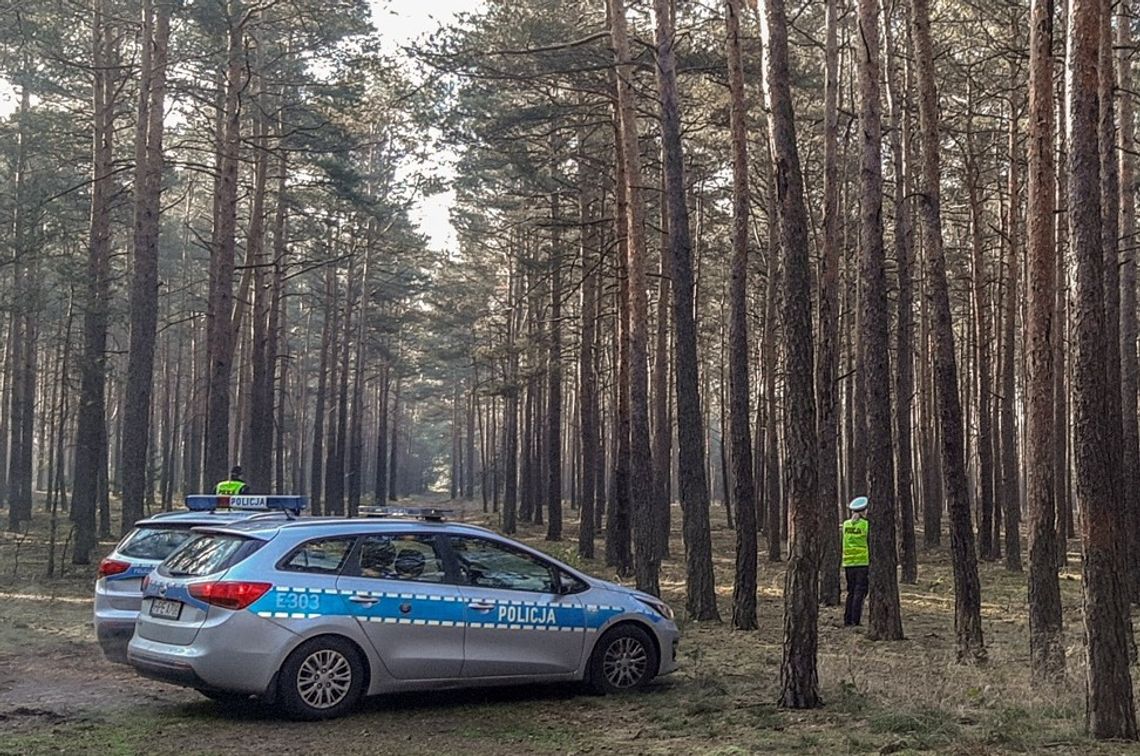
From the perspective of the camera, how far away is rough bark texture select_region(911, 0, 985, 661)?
490 inches

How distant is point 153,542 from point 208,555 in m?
2.59

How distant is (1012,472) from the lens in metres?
24.5

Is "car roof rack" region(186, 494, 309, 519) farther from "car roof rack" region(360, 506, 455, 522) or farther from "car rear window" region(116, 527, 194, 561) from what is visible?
"car roof rack" region(360, 506, 455, 522)

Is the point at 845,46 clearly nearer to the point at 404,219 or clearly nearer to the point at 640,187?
the point at 640,187

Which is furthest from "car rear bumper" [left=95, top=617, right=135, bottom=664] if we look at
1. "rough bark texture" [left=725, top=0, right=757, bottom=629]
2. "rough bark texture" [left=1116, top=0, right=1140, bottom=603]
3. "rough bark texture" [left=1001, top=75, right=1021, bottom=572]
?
"rough bark texture" [left=1001, top=75, right=1021, bottom=572]

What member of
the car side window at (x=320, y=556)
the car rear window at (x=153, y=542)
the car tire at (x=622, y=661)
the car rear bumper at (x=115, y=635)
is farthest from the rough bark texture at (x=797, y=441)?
the car rear bumper at (x=115, y=635)

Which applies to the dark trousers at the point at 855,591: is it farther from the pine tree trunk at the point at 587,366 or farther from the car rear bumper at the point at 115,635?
the pine tree trunk at the point at 587,366

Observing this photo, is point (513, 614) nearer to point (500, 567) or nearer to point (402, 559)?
point (500, 567)

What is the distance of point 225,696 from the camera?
9281 mm

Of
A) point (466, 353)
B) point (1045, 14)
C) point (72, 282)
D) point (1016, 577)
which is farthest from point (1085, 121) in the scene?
point (466, 353)

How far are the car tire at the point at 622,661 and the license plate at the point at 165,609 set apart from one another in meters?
3.54

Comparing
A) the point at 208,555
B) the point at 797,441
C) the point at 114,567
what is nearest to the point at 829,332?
the point at 797,441

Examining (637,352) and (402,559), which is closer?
(402,559)

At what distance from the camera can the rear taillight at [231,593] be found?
8.48 metres
